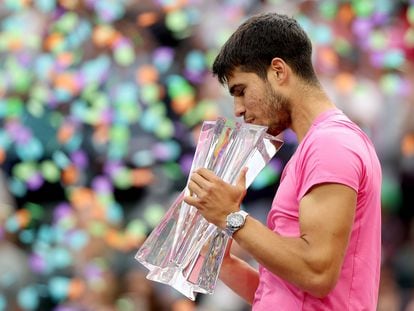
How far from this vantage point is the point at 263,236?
4.69 feet

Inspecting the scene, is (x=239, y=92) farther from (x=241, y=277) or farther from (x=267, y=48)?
(x=241, y=277)

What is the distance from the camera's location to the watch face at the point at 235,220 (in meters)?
1.45

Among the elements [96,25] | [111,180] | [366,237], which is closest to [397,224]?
[111,180]

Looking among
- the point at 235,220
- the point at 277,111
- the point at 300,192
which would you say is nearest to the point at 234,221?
the point at 235,220

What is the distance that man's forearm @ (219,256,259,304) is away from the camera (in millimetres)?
1734

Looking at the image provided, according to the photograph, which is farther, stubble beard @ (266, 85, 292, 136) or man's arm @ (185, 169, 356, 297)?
stubble beard @ (266, 85, 292, 136)

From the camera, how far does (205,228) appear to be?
5.24 feet

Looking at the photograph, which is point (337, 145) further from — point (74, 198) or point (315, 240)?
point (74, 198)

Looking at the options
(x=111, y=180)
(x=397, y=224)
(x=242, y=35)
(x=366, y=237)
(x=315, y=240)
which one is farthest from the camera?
(x=111, y=180)

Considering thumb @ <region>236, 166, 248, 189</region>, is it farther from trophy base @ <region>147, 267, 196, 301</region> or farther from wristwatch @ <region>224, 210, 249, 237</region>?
trophy base @ <region>147, 267, 196, 301</region>

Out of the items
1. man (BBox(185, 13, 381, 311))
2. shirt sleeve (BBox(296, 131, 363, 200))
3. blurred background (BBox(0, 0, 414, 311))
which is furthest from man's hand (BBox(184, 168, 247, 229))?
blurred background (BBox(0, 0, 414, 311))

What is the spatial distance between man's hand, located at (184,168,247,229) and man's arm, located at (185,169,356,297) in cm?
6

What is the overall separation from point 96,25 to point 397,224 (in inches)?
52.4

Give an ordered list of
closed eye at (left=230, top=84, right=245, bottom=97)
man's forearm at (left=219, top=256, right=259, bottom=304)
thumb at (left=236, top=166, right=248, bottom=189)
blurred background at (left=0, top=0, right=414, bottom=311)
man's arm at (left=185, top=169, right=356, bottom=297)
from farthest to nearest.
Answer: blurred background at (left=0, top=0, right=414, bottom=311)
man's forearm at (left=219, top=256, right=259, bottom=304)
closed eye at (left=230, top=84, right=245, bottom=97)
thumb at (left=236, top=166, right=248, bottom=189)
man's arm at (left=185, top=169, right=356, bottom=297)
